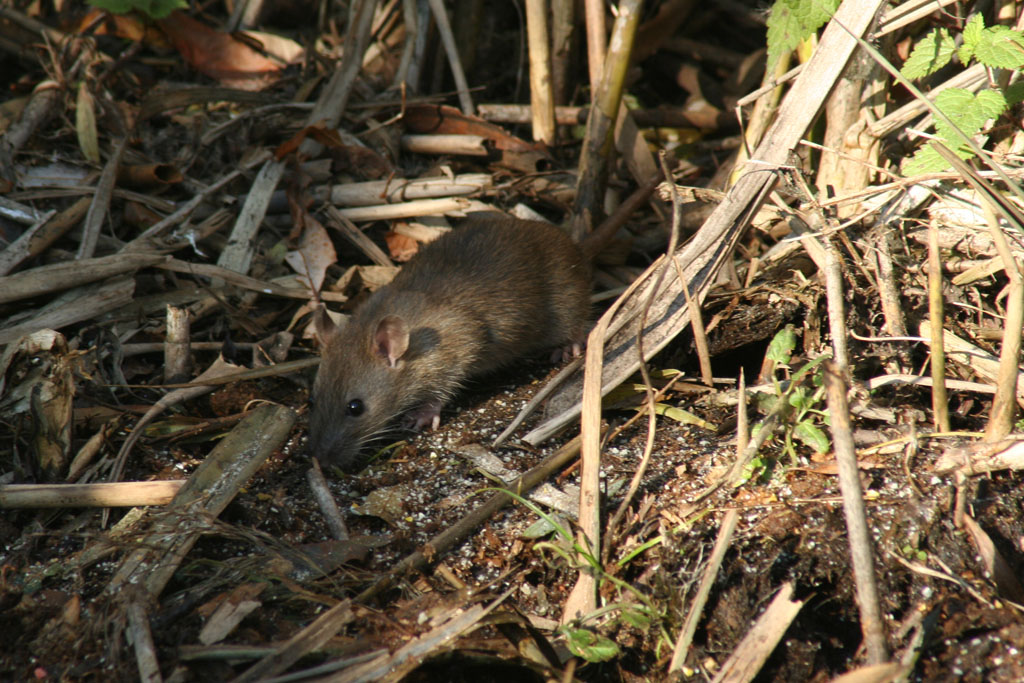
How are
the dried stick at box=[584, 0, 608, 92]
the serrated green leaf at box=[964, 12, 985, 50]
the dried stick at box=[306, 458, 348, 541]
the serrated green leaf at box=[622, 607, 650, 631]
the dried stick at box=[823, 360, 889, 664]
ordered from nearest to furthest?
1. the dried stick at box=[823, 360, 889, 664]
2. the serrated green leaf at box=[622, 607, 650, 631]
3. the dried stick at box=[306, 458, 348, 541]
4. the serrated green leaf at box=[964, 12, 985, 50]
5. the dried stick at box=[584, 0, 608, 92]

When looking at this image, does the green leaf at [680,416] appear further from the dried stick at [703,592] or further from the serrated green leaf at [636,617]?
the serrated green leaf at [636,617]

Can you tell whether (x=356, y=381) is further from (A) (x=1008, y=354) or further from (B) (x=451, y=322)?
(A) (x=1008, y=354)

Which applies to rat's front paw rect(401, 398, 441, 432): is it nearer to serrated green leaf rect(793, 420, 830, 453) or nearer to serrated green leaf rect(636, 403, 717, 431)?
serrated green leaf rect(636, 403, 717, 431)

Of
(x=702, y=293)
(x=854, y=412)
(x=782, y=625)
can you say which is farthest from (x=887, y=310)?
(x=782, y=625)

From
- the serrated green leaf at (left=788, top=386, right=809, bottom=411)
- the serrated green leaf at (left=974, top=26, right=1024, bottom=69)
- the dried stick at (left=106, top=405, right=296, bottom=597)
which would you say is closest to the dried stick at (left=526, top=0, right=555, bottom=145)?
the serrated green leaf at (left=974, top=26, right=1024, bottom=69)

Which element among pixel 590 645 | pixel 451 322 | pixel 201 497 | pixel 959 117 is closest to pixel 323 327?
pixel 451 322
